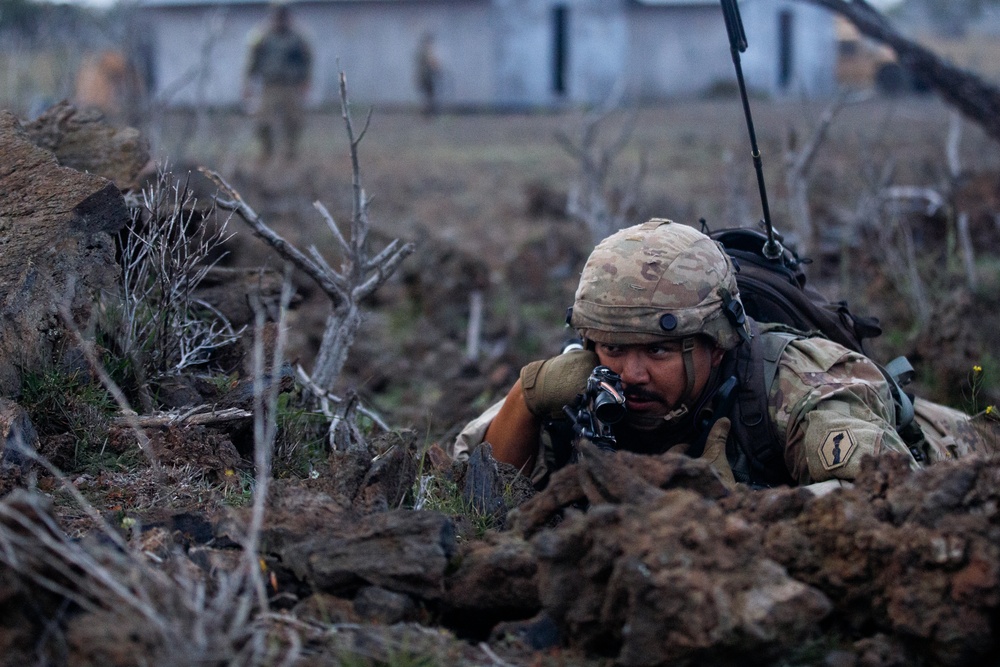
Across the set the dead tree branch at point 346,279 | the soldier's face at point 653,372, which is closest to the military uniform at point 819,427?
the soldier's face at point 653,372

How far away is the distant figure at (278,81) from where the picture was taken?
15.2 metres

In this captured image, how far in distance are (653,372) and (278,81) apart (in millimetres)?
12847

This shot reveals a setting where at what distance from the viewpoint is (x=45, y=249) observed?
10.9 ft

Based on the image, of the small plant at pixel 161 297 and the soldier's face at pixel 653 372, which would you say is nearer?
the soldier's face at pixel 653 372

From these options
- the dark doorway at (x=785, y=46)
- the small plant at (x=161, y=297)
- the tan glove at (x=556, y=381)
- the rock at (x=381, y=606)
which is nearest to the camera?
the rock at (x=381, y=606)

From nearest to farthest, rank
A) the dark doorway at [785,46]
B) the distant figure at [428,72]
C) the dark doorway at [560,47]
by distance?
1. the distant figure at [428,72]
2. the dark doorway at [560,47]
3. the dark doorway at [785,46]

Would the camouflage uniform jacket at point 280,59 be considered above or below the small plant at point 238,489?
above

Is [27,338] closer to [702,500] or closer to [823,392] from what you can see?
[702,500]

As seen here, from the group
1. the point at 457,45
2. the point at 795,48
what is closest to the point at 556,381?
the point at 457,45

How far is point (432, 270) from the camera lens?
27.6 feet

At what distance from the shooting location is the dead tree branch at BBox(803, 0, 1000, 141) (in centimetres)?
594

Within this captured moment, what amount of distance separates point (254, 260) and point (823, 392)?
14.9ft

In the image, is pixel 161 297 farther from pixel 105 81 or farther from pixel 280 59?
pixel 105 81

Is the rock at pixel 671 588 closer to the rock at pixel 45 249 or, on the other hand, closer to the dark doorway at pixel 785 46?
the rock at pixel 45 249
